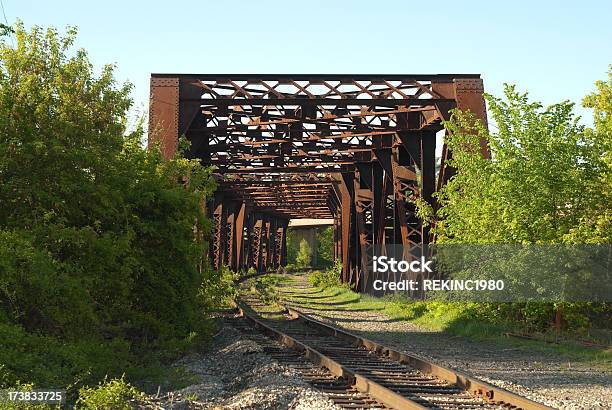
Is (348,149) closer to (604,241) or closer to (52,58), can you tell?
(604,241)

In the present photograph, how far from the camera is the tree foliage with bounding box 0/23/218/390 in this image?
11.6m

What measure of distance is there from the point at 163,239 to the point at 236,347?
2.61 m

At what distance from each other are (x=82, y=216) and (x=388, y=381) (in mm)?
5911

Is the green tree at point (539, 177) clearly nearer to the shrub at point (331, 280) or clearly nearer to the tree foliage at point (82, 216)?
the tree foliage at point (82, 216)

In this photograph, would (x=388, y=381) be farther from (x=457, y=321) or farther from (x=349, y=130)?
(x=349, y=130)

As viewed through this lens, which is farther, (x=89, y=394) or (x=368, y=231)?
(x=368, y=231)

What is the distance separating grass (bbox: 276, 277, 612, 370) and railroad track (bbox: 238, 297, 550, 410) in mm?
3220

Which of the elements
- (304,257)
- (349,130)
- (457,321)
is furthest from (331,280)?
(304,257)

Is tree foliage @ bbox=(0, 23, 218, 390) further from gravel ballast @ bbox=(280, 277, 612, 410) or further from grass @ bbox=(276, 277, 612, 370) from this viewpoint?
grass @ bbox=(276, 277, 612, 370)

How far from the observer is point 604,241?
52.6ft

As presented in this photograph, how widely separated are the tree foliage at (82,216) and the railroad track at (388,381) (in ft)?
9.21

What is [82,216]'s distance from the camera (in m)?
13.1

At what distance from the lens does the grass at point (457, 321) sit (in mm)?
14152

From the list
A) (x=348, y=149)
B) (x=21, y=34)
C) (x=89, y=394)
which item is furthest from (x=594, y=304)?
(x=348, y=149)
